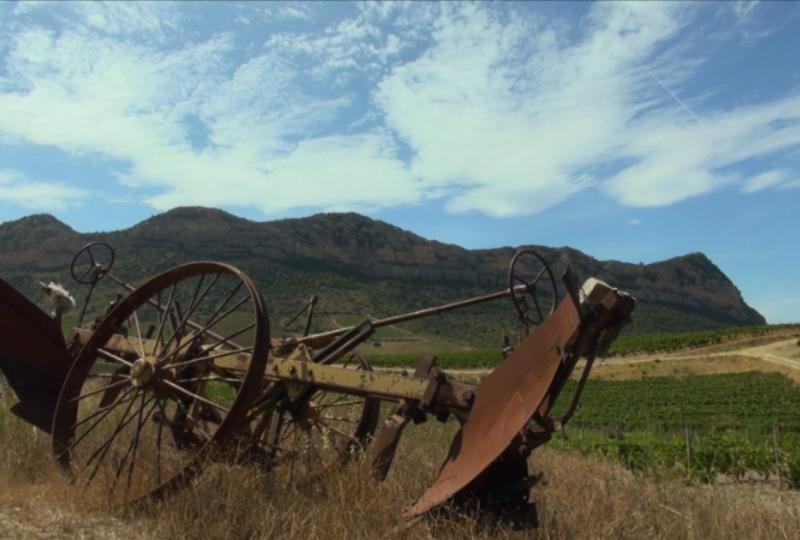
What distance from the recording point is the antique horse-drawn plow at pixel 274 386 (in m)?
3.92

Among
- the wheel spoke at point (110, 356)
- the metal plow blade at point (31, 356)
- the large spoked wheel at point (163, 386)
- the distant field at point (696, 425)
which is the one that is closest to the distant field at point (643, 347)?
the distant field at point (696, 425)

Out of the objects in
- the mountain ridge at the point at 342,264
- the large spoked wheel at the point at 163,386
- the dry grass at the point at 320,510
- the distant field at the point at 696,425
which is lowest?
the distant field at the point at 696,425

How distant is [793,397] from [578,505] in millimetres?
35785

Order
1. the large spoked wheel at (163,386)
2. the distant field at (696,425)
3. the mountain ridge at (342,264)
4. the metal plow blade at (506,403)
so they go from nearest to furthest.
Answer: the metal plow blade at (506,403)
the large spoked wheel at (163,386)
the distant field at (696,425)
the mountain ridge at (342,264)

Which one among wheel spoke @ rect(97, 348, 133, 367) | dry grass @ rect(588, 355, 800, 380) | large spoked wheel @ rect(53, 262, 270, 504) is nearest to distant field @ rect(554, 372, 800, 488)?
dry grass @ rect(588, 355, 800, 380)

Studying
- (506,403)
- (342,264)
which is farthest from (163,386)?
(342,264)

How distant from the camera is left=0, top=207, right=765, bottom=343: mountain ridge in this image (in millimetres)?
68500

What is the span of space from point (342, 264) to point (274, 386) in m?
89.0

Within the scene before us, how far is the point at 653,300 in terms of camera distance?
121438 mm

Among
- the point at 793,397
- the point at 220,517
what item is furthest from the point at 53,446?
the point at 793,397

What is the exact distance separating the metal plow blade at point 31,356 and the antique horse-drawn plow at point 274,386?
1cm

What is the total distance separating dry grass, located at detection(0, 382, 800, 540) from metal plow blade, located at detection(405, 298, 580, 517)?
0.85 feet

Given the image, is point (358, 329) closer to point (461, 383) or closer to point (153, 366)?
point (461, 383)

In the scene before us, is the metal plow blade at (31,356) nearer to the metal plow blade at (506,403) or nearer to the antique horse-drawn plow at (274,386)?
the antique horse-drawn plow at (274,386)
